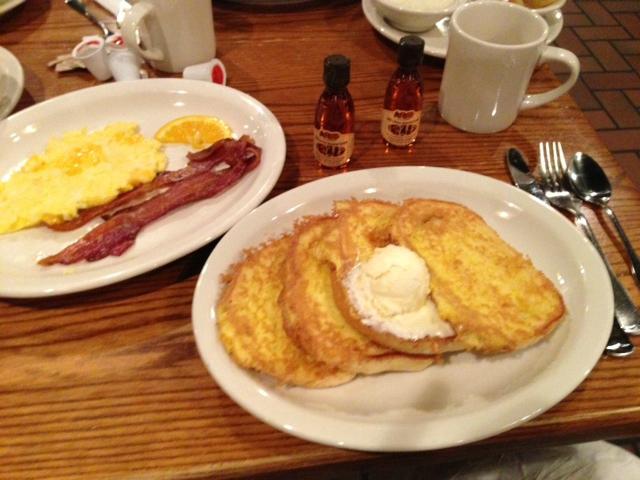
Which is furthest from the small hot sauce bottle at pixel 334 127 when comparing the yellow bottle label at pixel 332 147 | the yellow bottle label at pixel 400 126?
the yellow bottle label at pixel 400 126

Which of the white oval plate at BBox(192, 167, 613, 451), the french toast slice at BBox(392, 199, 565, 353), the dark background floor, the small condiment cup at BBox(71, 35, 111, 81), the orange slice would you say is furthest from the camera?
the dark background floor

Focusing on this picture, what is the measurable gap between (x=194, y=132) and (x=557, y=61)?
0.92m

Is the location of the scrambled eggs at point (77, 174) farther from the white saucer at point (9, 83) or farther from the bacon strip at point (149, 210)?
the white saucer at point (9, 83)

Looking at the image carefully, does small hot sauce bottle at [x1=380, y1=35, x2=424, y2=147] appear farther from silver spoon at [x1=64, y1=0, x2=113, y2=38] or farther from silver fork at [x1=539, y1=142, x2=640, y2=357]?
silver spoon at [x1=64, y1=0, x2=113, y2=38]

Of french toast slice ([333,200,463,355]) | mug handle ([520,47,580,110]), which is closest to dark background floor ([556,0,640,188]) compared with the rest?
mug handle ([520,47,580,110])

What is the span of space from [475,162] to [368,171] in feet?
1.05

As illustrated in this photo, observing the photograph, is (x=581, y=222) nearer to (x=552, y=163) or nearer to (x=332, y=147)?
(x=552, y=163)

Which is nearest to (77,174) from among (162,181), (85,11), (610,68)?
(162,181)

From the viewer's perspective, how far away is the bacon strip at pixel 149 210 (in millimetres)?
1074

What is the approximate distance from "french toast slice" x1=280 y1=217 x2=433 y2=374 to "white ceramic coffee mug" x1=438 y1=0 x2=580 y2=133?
576mm

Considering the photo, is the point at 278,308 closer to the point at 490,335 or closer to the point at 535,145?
the point at 490,335

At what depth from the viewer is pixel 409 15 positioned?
5.17 feet

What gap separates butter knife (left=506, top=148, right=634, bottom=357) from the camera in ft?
3.11

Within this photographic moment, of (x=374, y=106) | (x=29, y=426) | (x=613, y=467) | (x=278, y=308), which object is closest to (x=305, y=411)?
(x=278, y=308)
